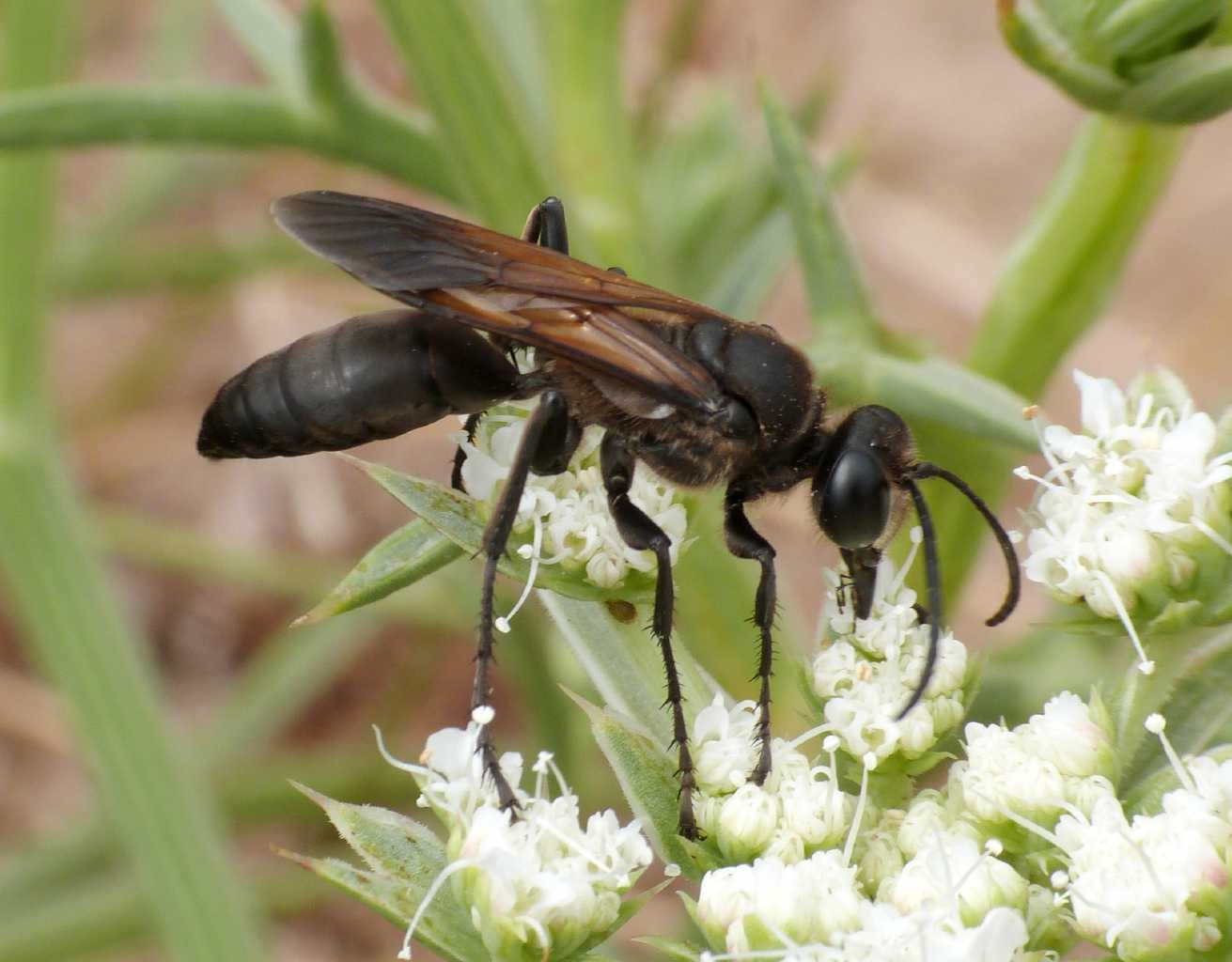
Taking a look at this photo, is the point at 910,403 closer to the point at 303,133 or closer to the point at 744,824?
the point at 744,824

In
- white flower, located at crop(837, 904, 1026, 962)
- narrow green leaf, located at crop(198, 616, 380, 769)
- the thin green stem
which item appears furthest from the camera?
narrow green leaf, located at crop(198, 616, 380, 769)

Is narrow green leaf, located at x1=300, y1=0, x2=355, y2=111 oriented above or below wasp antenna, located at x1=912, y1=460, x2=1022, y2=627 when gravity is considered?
above

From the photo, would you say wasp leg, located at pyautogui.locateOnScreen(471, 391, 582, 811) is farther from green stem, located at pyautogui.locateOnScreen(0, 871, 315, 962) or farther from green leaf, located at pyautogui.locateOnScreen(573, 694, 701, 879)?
green stem, located at pyautogui.locateOnScreen(0, 871, 315, 962)

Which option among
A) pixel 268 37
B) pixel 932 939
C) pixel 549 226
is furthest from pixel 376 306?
pixel 932 939

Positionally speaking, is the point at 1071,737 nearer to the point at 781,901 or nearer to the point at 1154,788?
the point at 1154,788

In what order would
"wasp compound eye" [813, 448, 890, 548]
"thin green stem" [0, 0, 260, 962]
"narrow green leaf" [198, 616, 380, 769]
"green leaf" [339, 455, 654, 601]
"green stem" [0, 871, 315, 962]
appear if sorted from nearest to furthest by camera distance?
"green leaf" [339, 455, 654, 601] → "wasp compound eye" [813, 448, 890, 548] → "thin green stem" [0, 0, 260, 962] → "green stem" [0, 871, 315, 962] → "narrow green leaf" [198, 616, 380, 769]

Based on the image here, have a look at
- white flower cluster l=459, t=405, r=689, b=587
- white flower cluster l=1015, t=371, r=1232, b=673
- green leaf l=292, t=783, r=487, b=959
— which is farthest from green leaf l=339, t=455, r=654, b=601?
white flower cluster l=1015, t=371, r=1232, b=673
